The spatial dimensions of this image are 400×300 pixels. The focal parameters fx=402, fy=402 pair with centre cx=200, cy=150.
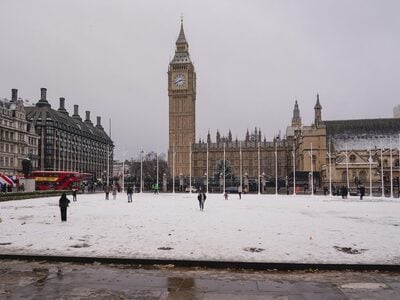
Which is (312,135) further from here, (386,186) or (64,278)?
(64,278)

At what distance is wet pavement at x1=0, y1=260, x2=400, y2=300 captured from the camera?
7.61 m

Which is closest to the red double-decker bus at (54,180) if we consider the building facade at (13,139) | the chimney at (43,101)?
the building facade at (13,139)

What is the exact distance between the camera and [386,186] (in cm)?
7112

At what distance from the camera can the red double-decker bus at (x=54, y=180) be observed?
2163 inches

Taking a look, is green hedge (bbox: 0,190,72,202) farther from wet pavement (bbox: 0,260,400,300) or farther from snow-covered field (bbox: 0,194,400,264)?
wet pavement (bbox: 0,260,400,300)

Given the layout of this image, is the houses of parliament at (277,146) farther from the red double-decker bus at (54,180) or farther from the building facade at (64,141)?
the red double-decker bus at (54,180)

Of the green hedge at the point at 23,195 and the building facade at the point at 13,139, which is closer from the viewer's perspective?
the green hedge at the point at 23,195

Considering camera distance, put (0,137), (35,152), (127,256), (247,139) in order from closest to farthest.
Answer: (127,256), (0,137), (35,152), (247,139)

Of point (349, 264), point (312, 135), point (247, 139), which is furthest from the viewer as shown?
point (247, 139)

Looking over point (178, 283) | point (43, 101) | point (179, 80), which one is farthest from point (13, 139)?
point (178, 283)

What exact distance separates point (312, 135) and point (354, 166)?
52.2 ft

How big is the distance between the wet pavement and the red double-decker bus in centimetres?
4671

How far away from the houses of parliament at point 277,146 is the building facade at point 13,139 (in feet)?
100

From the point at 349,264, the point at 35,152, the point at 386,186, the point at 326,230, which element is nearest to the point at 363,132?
the point at 386,186
